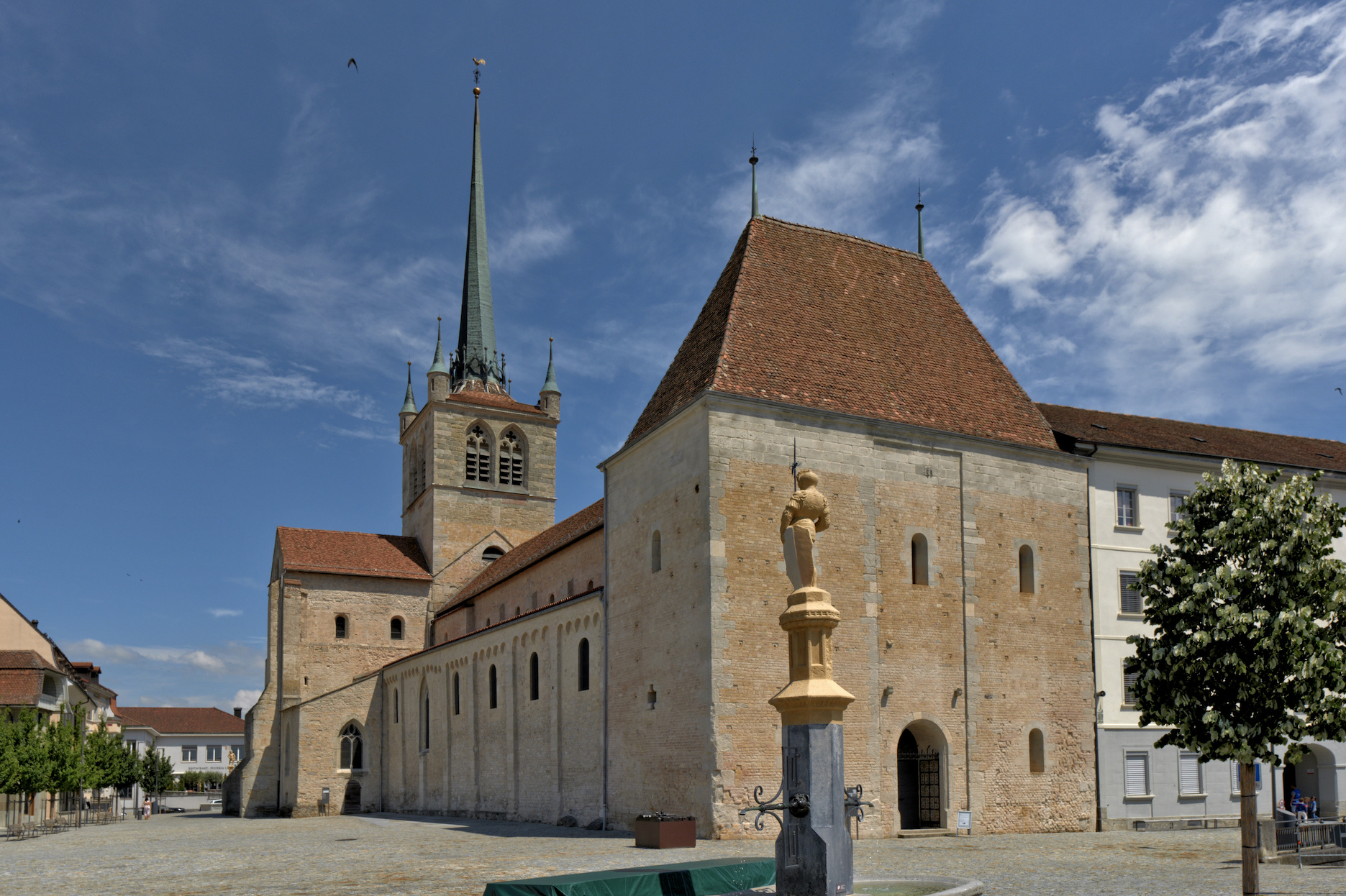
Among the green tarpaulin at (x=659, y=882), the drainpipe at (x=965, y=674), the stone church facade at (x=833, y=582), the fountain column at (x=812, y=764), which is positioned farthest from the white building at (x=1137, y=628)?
the fountain column at (x=812, y=764)

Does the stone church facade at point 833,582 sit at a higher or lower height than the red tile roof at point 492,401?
lower

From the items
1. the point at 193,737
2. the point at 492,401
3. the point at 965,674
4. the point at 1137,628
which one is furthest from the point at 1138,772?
the point at 193,737

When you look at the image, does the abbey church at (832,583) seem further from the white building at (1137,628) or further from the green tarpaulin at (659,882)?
the green tarpaulin at (659,882)

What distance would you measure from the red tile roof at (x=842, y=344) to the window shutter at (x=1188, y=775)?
30.7ft

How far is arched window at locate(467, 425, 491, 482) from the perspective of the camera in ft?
187

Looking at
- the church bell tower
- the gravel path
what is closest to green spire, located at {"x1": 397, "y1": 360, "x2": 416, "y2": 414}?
the church bell tower

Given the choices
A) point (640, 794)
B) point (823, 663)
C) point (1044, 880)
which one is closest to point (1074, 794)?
point (640, 794)

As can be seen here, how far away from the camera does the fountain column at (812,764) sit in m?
11.8

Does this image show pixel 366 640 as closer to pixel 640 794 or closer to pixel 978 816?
pixel 640 794

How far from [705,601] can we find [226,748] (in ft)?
337

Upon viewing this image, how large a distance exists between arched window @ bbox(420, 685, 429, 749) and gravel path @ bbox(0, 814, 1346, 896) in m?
12.9

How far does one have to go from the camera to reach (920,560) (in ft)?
89.8

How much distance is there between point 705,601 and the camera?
972 inches

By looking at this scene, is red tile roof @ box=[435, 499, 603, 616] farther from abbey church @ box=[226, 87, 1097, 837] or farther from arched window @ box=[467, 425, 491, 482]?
arched window @ box=[467, 425, 491, 482]
